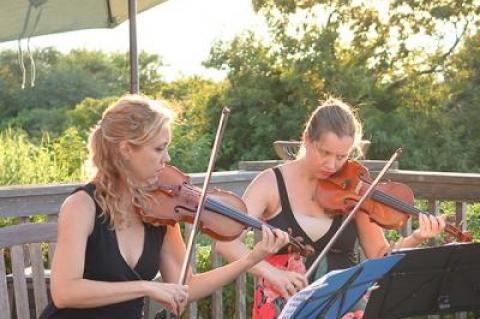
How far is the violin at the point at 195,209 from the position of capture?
109 inches

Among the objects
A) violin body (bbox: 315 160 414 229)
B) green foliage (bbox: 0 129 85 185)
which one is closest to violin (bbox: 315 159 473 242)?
violin body (bbox: 315 160 414 229)

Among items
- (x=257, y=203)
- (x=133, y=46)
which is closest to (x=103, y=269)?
(x=257, y=203)

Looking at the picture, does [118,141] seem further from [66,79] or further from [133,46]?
[66,79]

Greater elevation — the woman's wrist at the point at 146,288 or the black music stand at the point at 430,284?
the woman's wrist at the point at 146,288

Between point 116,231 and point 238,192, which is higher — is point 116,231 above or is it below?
above

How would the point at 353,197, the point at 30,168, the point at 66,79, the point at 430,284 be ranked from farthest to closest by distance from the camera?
the point at 66,79
the point at 30,168
the point at 353,197
the point at 430,284

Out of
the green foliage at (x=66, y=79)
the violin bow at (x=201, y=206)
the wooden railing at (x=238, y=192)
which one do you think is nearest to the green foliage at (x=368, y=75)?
the green foliage at (x=66, y=79)

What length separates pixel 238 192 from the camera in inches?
159

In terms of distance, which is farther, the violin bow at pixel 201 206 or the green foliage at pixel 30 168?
the green foliage at pixel 30 168

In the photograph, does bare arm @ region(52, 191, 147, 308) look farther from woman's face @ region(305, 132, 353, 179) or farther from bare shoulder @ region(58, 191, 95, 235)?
woman's face @ region(305, 132, 353, 179)

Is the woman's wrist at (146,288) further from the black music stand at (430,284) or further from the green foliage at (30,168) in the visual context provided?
the green foliage at (30,168)

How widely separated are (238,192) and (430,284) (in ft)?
4.59

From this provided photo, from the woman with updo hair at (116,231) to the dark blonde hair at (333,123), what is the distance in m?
0.56

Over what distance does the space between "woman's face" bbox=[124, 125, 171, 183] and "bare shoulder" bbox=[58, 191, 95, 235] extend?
0.50 ft
